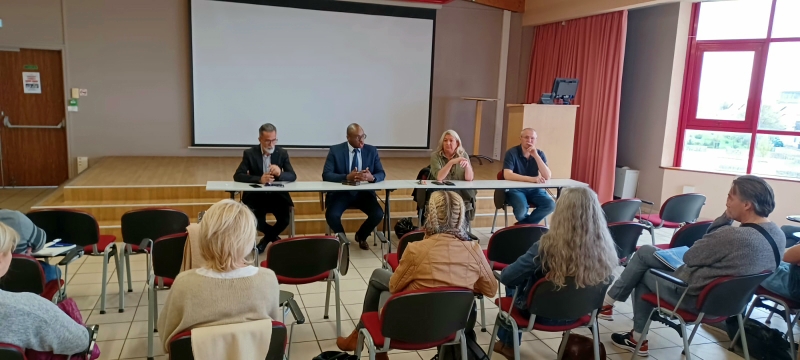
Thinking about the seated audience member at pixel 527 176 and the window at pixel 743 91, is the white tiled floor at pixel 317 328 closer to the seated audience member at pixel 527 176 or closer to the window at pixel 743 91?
the seated audience member at pixel 527 176

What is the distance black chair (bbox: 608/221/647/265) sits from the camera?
3502 mm

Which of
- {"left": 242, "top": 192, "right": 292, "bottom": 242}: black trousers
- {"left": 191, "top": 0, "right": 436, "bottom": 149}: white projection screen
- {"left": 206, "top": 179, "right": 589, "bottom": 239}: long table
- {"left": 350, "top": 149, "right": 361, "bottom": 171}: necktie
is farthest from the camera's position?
{"left": 191, "top": 0, "right": 436, "bottom": 149}: white projection screen

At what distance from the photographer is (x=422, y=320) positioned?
212 cm

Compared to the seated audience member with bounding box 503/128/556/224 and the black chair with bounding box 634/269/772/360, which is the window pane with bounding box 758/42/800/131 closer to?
the seated audience member with bounding box 503/128/556/224

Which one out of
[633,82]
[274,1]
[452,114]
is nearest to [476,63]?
[452,114]

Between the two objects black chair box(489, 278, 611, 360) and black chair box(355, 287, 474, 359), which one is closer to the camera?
black chair box(355, 287, 474, 359)

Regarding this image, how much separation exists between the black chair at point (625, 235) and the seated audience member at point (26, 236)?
3.36m

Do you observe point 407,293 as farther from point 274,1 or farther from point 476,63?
point 476,63

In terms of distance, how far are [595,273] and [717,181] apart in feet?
16.8

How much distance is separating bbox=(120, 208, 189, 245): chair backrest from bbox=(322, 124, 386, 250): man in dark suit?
162 centimetres

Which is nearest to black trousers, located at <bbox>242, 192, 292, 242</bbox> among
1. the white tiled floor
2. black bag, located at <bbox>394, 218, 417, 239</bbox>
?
the white tiled floor

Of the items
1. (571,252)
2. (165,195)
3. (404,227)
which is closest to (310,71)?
(165,195)

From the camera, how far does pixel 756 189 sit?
2725 millimetres

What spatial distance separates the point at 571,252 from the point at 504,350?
2.78ft
